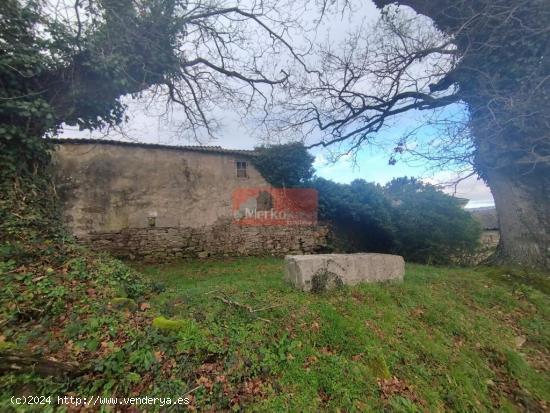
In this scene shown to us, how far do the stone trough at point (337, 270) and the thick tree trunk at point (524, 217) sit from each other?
3.43 m

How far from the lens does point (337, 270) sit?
4.36 meters

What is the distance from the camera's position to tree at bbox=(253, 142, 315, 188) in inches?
410

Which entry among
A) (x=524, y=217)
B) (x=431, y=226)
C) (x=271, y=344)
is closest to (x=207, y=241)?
(x=271, y=344)

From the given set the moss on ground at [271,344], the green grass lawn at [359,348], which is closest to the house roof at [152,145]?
the moss on ground at [271,344]

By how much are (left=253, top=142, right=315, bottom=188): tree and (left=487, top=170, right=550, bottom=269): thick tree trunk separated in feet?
20.7

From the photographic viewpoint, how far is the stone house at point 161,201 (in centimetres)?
823

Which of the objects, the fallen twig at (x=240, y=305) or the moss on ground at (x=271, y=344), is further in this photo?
the fallen twig at (x=240, y=305)

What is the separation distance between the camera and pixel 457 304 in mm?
4285

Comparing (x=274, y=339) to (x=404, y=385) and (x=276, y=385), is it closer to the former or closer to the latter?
(x=276, y=385)

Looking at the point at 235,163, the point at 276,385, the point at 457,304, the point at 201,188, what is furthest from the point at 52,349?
the point at 235,163

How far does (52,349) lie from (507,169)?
9054mm

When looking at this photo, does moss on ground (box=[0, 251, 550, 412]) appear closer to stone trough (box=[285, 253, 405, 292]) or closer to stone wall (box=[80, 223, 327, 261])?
stone trough (box=[285, 253, 405, 292])

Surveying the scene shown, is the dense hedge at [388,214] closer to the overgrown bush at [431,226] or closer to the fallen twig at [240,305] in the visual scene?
the overgrown bush at [431,226]

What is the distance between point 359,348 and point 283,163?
8351 mm
